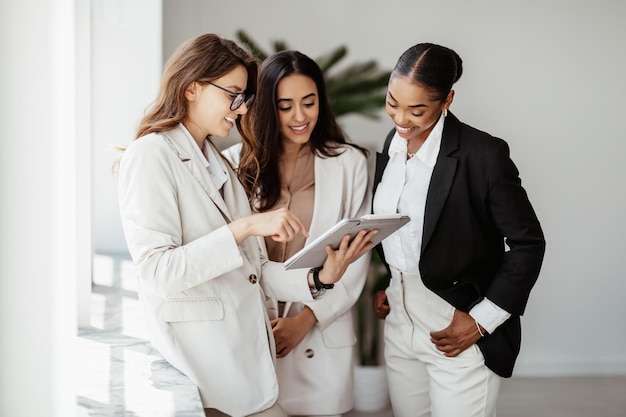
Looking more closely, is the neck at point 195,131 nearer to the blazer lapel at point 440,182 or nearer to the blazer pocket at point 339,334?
the blazer lapel at point 440,182

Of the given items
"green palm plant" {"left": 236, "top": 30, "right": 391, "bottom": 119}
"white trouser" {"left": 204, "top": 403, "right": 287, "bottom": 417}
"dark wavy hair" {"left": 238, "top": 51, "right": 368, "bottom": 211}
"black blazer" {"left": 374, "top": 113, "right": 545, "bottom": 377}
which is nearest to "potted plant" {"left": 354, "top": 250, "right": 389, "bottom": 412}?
"green palm plant" {"left": 236, "top": 30, "right": 391, "bottom": 119}

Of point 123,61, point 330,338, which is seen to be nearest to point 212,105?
point 330,338

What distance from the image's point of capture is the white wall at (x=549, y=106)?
178 inches

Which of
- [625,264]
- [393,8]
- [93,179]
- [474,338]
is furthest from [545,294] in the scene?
[93,179]

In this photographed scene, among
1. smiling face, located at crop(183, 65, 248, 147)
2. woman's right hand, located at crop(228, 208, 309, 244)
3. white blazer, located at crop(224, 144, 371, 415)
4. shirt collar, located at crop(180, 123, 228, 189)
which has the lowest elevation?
white blazer, located at crop(224, 144, 371, 415)

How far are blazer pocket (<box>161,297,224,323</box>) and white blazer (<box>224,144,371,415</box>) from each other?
84cm

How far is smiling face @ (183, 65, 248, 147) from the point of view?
2076 mm

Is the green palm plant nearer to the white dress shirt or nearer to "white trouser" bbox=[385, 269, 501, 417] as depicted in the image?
the white dress shirt

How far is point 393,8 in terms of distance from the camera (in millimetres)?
4539

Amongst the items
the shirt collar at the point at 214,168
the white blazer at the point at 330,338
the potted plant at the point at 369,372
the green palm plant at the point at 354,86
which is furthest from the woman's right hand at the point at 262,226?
the potted plant at the point at 369,372

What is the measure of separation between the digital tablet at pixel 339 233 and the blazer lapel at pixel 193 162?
0.84ft

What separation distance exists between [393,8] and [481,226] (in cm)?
244

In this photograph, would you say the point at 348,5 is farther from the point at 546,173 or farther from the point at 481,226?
the point at 481,226

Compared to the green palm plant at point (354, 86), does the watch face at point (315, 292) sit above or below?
below
